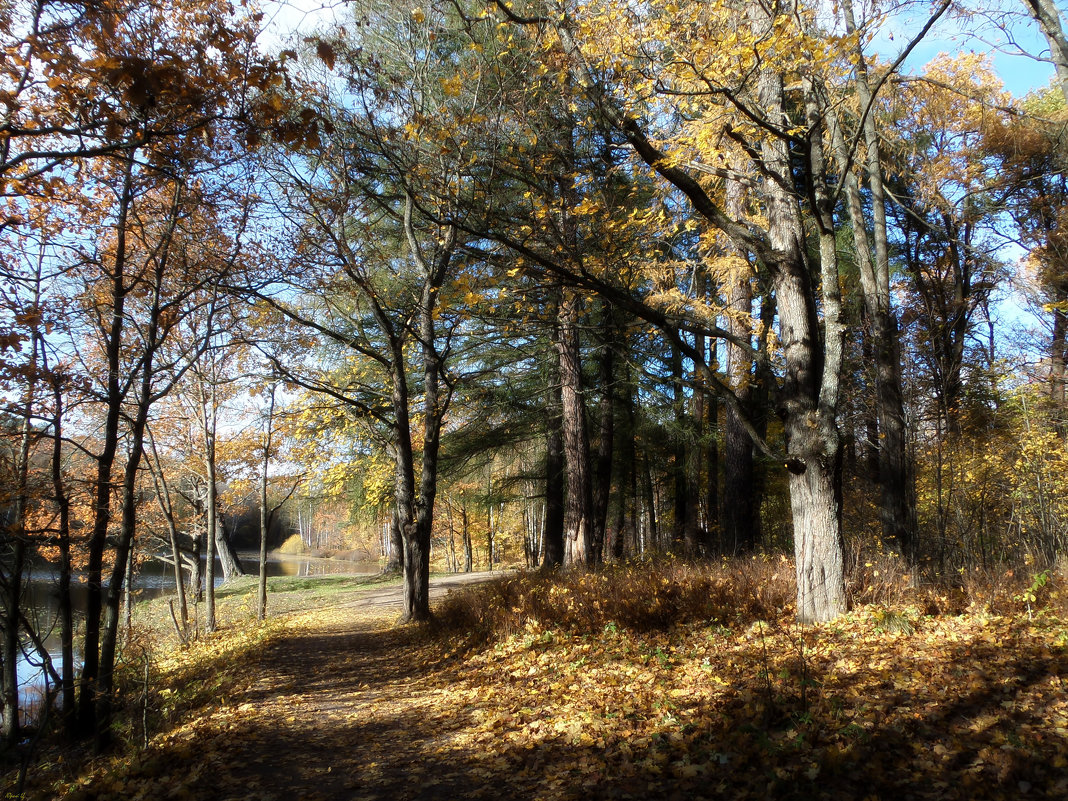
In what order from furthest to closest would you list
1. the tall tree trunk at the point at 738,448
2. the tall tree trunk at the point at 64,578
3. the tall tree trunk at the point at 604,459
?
the tall tree trunk at the point at 604,459 < the tall tree trunk at the point at 738,448 < the tall tree trunk at the point at 64,578

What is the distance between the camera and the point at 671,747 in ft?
14.2

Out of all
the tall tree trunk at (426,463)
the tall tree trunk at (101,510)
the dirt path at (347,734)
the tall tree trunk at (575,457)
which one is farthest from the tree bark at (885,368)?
the tall tree trunk at (101,510)

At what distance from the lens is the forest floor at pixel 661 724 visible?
3.74 m

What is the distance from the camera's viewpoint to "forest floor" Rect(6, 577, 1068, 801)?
3.74 meters

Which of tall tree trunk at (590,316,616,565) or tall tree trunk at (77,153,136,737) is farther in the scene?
tall tree trunk at (590,316,616,565)

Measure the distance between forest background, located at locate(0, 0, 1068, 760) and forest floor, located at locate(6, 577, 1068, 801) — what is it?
3.51ft

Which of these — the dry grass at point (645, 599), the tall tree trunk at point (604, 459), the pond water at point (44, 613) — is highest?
the tall tree trunk at point (604, 459)

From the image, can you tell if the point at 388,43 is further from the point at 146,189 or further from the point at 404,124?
the point at 146,189

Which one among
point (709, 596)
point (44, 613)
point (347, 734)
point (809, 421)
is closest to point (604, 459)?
point (709, 596)

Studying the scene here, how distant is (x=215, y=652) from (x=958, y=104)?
16.7 m

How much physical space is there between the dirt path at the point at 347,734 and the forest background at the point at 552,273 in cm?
Result: 182

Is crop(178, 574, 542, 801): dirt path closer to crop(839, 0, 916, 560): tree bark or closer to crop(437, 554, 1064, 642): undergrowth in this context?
crop(437, 554, 1064, 642): undergrowth

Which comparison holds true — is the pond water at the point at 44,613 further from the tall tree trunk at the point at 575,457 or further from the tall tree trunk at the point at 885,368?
the tall tree trunk at the point at 885,368

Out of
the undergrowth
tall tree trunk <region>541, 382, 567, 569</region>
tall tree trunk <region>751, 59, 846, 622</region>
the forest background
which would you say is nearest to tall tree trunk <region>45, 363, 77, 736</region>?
the forest background
